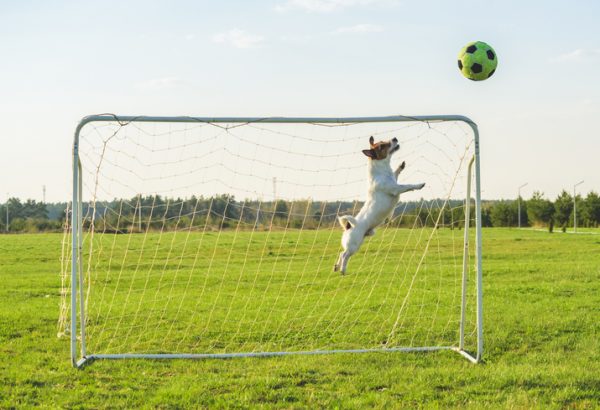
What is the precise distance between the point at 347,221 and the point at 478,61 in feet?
8.90

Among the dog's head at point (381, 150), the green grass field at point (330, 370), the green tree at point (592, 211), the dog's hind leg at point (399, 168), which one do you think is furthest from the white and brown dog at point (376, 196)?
the green tree at point (592, 211)

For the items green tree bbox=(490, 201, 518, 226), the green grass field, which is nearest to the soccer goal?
the green grass field

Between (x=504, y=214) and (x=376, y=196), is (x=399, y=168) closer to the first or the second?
(x=376, y=196)

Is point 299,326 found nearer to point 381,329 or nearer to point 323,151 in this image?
point 381,329

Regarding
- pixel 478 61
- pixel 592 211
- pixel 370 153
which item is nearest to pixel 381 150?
pixel 370 153

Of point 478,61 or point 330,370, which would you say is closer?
point 330,370

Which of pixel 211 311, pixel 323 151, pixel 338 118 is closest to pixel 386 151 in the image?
pixel 338 118

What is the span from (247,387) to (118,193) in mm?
3435

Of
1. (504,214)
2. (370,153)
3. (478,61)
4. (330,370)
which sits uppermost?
(478,61)

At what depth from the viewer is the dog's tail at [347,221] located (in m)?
6.43

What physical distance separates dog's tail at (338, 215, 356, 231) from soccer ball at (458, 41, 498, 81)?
2608 mm

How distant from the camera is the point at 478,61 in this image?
25.0ft

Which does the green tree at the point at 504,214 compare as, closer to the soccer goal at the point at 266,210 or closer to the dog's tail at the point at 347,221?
the soccer goal at the point at 266,210

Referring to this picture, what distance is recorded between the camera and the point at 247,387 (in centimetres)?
669
